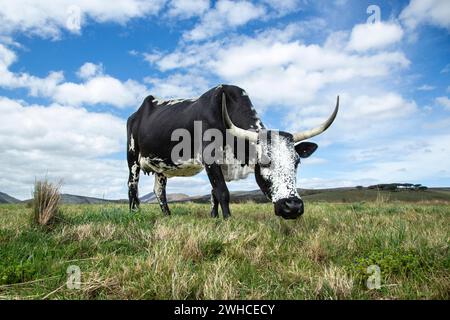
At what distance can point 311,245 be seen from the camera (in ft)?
13.0

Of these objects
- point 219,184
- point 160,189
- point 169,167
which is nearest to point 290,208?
point 219,184

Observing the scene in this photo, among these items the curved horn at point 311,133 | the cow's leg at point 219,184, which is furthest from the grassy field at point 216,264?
the curved horn at point 311,133

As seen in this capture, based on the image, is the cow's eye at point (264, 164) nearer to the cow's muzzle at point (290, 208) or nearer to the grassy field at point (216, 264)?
the cow's muzzle at point (290, 208)

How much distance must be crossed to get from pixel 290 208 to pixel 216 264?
2.18 metres

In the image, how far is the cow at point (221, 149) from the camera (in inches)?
238

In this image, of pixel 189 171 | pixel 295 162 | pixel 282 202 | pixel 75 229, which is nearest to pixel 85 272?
pixel 75 229

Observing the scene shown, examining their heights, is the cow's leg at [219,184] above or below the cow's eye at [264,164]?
below

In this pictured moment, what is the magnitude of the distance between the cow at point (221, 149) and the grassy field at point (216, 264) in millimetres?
1362

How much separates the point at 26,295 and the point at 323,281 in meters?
2.11

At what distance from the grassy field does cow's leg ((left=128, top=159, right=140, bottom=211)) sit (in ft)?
18.3

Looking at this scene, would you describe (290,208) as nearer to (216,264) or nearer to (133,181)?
(216,264)

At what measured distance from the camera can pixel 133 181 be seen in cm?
1080
